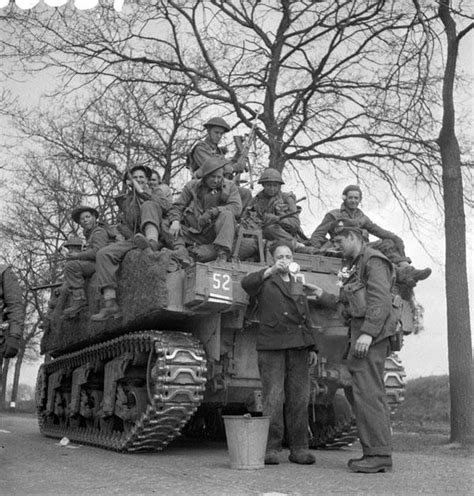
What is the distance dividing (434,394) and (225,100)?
9.32m

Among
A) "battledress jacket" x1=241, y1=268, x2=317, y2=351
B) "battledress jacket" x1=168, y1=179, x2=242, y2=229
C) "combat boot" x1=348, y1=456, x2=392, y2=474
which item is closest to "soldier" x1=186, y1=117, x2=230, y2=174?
"battledress jacket" x1=168, y1=179, x2=242, y2=229

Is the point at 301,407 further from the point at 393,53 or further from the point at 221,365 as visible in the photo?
the point at 393,53

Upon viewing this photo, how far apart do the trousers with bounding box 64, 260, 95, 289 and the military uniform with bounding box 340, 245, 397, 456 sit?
181 inches

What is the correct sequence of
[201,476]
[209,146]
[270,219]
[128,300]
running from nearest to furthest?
[201,476]
[128,300]
[270,219]
[209,146]

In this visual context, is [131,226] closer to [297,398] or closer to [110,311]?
[110,311]

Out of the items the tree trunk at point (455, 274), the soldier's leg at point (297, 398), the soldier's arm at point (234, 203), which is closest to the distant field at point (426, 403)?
the tree trunk at point (455, 274)

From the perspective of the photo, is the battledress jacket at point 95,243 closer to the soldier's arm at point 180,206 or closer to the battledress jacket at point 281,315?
the soldier's arm at point 180,206

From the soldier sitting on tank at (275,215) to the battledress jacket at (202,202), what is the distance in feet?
1.33

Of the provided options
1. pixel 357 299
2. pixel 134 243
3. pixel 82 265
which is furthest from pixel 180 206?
pixel 357 299

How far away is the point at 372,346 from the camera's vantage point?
21.5ft

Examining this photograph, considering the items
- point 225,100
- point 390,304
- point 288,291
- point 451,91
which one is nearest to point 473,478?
point 390,304

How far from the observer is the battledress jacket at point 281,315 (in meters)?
7.23

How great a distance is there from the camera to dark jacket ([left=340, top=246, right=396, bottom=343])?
645 cm

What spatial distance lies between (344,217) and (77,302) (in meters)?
3.54
